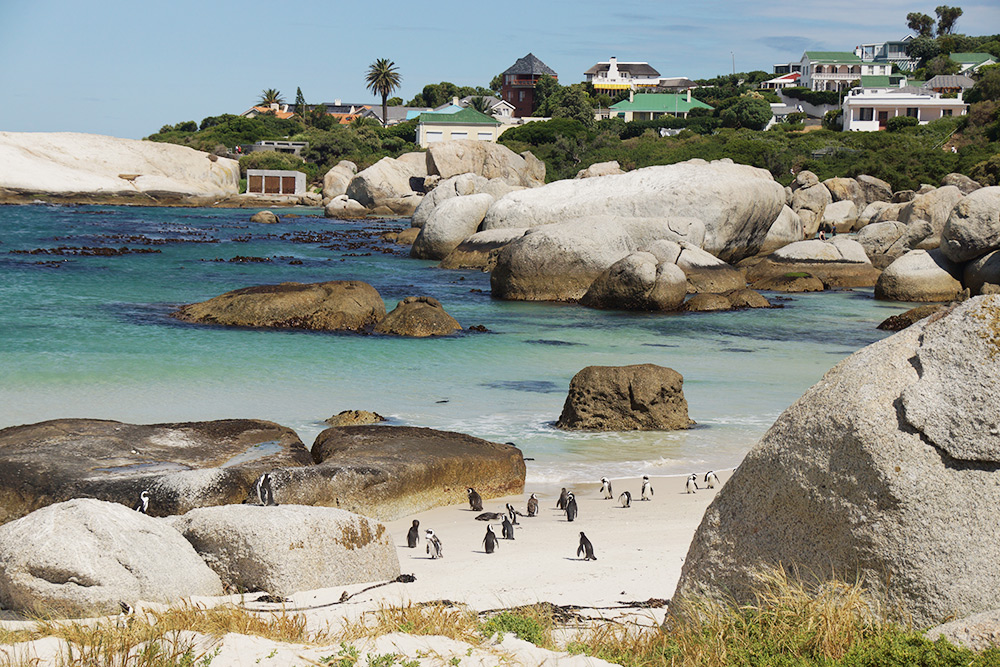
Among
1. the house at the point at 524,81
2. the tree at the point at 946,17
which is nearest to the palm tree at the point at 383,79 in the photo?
the house at the point at 524,81

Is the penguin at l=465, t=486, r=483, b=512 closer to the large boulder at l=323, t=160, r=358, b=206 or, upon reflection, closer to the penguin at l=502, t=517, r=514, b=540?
the penguin at l=502, t=517, r=514, b=540

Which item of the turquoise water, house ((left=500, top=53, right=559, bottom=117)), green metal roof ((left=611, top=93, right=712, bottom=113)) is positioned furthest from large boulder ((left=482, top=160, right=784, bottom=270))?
house ((left=500, top=53, right=559, bottom=117))

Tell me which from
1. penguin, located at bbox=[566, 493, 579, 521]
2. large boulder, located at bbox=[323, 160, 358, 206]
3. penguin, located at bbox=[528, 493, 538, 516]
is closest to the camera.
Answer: penguin, located at bbox=[566, 493, 579, 521]

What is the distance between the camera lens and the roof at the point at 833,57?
124 m

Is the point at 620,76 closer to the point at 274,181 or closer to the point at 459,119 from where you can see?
the point at 459,119

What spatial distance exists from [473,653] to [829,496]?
1.78 m

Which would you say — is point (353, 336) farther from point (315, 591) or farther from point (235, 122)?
point (235, 122)

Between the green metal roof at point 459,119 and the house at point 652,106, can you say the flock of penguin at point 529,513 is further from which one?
the house at point 652,106

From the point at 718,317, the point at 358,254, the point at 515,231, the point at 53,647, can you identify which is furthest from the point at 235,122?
the point at 53,647

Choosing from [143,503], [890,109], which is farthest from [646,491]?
[890,109]

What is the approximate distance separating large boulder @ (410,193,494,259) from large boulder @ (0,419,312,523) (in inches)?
1016

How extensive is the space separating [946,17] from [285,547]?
15253 cm

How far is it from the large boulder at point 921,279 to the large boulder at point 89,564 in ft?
80.2

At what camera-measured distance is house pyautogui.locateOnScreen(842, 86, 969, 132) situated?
86.1 m
